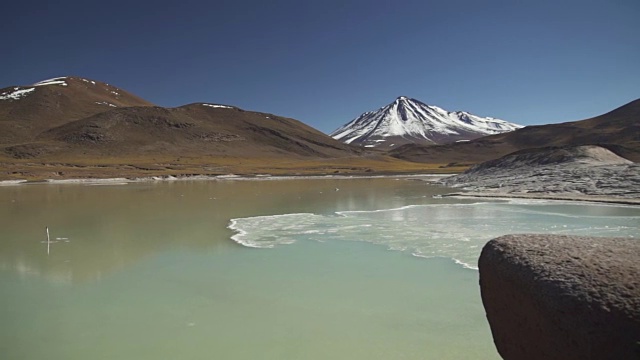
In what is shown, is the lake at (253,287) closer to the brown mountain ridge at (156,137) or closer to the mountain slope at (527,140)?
the brown mountain ridge at (156,137)

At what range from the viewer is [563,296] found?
10.2ft

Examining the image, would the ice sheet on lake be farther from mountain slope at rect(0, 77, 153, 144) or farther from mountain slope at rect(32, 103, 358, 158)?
mountain slope at rect(0, 77, 153, 144)

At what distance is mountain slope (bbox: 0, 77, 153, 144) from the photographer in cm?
13325

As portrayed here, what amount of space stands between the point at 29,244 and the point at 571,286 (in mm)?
15607

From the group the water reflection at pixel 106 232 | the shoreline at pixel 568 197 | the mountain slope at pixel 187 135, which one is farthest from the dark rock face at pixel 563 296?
the mountain slope at pixel 187 135

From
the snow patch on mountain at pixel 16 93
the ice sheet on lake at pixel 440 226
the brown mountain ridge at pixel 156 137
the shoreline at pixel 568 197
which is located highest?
the snow patch on mountain at pixel 16 93

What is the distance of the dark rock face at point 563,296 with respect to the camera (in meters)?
2.78

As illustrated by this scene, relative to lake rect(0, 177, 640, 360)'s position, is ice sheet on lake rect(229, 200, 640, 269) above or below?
above

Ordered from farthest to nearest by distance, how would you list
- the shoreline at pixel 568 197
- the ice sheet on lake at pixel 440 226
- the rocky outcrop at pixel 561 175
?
the rocky outcrop at pixel 561 175 < the shoreline at pixel 568 197 < the ice sheet on lake at pixel 440 226

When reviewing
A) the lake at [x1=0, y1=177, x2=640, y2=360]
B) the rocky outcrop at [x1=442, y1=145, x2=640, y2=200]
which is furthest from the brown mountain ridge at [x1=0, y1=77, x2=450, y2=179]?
the lake at [x1=0, y1=177, x2=640, y2=360]

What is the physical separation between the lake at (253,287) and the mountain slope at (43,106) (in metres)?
132

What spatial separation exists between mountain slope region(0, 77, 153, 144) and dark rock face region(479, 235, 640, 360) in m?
144

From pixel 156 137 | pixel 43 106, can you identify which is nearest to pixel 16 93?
pixel 43 106

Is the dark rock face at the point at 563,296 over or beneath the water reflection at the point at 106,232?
over
